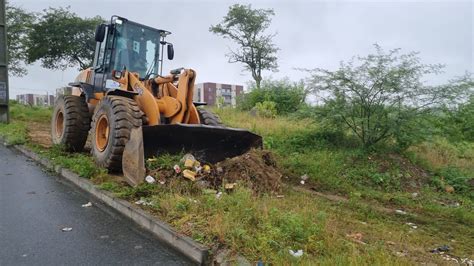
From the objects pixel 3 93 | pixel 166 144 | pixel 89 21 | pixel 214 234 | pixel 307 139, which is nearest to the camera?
pixel 214 234

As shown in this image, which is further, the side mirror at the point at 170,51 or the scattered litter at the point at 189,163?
the side mirror at the point at 170,51

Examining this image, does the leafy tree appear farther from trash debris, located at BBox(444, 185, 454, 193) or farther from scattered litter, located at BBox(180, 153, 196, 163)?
scattered litter, located at BBox(180, 153, 196, 163)

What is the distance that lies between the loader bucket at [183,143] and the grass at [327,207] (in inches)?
10.7

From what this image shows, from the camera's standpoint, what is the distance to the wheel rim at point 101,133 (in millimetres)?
7584

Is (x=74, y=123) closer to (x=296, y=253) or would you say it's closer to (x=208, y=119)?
(x=208, y=119)

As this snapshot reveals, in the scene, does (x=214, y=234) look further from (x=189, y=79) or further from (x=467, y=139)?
(x=467, y=139)

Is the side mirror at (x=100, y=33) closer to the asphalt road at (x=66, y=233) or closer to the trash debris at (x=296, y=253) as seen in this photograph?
the asphalt road at (x=66, y=233)

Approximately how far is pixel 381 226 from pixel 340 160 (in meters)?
3.95

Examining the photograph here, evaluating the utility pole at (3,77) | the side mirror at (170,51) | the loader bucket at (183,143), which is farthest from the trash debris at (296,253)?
the utility pole at (3,77)

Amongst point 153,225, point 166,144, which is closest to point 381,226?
point 153,225

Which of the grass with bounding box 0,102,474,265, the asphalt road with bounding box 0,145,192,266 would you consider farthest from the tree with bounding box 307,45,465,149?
the asphalt road with bounding box 0,145,192,266

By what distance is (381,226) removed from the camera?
5.48 metres

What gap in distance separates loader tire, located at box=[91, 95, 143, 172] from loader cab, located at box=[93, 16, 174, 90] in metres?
1.29

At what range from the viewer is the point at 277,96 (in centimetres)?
2073
